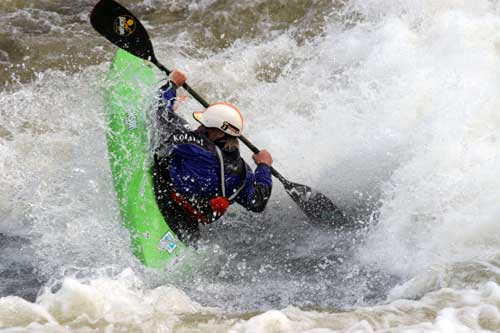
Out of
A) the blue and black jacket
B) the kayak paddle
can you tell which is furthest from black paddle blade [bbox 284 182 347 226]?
the blue and black jacket

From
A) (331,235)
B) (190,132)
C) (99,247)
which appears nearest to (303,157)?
(331,235)

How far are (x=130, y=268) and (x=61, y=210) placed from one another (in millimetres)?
1245

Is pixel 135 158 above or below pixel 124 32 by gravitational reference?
below

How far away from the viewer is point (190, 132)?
4648 millimetres

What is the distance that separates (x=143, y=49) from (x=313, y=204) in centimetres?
199

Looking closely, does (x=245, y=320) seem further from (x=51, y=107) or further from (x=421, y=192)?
(x=51, y=107)

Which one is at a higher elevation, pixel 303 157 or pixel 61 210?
pixel 303 157

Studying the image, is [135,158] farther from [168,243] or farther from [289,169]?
[289,169]

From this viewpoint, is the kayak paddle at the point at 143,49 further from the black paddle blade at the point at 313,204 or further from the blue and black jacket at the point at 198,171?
the blue and black jacket at the point at 198,171

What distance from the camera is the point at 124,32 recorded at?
18.4 feet

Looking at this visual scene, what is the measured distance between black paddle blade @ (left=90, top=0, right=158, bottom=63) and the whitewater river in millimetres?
412

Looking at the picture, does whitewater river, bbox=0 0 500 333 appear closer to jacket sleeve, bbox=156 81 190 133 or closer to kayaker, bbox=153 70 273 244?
kayaker, bbox=153 70 273 244

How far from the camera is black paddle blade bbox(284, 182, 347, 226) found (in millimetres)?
5527

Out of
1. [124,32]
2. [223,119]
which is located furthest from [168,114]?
[124,32]
